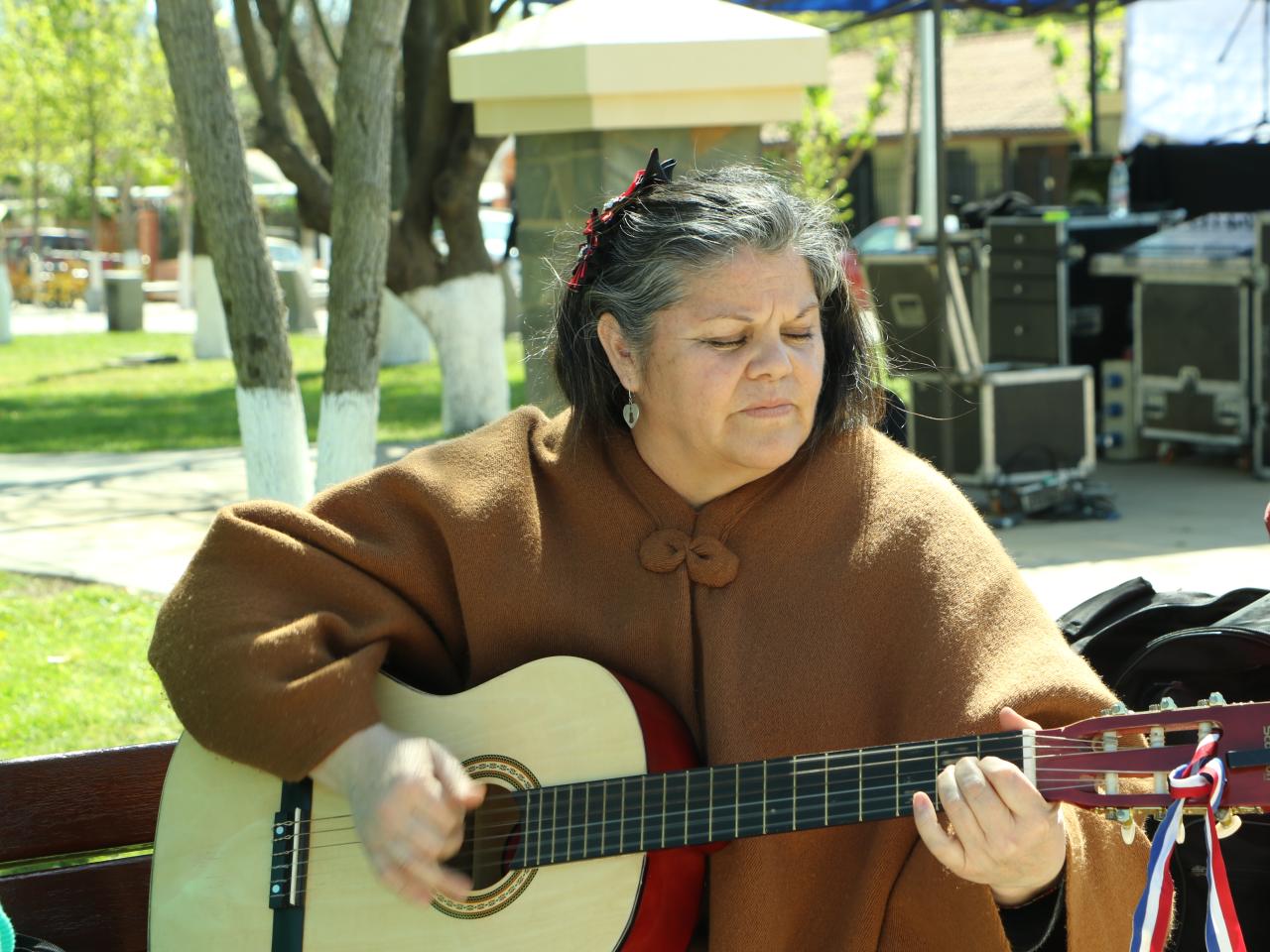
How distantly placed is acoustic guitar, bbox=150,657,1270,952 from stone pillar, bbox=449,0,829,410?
2711mm

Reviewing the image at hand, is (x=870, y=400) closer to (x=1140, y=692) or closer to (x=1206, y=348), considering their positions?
(x=1140, y=692)

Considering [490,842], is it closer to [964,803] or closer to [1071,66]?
[964,803]

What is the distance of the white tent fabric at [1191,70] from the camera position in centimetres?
1161

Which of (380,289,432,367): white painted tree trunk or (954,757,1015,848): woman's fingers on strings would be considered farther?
(380,289,432,367): white painted tree trunk

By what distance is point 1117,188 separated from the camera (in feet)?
36.3

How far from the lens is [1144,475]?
912 centimetres

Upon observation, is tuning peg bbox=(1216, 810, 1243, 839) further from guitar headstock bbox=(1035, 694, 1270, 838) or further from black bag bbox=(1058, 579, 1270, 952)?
black bag bbox=(1058, 579, 1270, 952)

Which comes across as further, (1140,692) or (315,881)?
(1140,692)

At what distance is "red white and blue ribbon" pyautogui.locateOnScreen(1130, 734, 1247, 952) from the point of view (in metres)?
1.82

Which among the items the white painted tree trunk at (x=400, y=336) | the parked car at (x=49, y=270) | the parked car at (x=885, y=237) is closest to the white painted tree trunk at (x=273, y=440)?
the white painted tree trunk at (x=400, y=336)

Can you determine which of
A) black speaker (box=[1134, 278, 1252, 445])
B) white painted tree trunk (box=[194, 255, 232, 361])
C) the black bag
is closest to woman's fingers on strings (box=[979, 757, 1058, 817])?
the black bag

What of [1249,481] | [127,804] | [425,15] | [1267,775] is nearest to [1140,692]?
[1267,775]

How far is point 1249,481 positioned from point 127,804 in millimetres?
7266

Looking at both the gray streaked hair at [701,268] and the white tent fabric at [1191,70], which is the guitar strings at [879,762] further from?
the white tent fabric at [1191,70]
